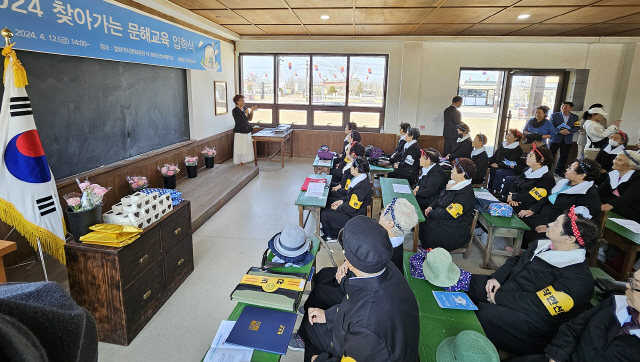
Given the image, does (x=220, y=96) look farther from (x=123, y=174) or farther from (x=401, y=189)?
(x=401, y=189)

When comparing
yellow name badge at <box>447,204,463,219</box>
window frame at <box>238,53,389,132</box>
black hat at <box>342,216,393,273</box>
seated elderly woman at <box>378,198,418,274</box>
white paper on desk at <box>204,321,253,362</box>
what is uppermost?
window frame at <box>238,53,389,132</box>

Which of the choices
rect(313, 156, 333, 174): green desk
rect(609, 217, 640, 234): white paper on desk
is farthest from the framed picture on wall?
rect(609, 217, 640, 234): white paper on desk

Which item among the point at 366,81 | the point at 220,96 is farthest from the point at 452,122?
the point at 220,96

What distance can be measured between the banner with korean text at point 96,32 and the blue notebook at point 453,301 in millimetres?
4040

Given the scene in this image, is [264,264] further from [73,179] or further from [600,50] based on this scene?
[600,50]

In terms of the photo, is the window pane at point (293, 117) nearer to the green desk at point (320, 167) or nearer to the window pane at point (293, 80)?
the window pane at point (293, 80)

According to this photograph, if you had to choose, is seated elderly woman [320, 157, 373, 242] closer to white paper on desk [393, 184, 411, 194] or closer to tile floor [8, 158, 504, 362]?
tile floor [8, 158, 504, 362]

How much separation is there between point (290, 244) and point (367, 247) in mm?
1016

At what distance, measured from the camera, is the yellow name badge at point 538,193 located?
3.96 m

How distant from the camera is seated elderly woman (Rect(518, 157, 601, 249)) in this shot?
11.3ft

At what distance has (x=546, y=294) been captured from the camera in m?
2.20

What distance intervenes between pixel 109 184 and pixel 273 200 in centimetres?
241

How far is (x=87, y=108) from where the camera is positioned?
12.9 ft

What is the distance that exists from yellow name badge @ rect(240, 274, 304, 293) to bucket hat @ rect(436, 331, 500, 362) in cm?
89
